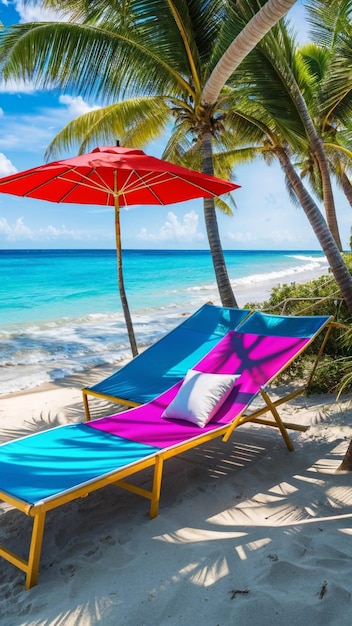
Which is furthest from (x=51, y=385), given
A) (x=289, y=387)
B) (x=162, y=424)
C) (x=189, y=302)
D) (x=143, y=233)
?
(x=143, y=233)

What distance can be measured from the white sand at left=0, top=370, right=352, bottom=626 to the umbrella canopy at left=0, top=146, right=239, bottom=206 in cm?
245

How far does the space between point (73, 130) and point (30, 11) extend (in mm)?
2539

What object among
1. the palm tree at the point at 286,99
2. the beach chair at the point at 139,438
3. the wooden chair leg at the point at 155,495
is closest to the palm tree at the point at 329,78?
the palm tree at the point at 286,99

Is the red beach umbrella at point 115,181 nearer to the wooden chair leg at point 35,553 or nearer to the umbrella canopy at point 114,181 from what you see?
the umbrella canopy at point 114,181

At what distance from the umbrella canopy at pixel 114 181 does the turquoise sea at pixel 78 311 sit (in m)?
2.69

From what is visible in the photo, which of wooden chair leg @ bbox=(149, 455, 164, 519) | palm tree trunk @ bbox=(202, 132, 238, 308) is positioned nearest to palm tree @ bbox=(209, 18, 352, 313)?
palm tree trunk @ bbox=(202, 132, 238, 308)

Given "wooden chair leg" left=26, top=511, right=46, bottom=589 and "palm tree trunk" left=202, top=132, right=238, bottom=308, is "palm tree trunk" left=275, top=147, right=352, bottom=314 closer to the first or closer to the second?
"palm tree trunk" left=202, top=132, right=238, bottom=308

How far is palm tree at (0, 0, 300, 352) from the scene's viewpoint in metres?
6.58

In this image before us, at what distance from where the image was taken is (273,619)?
6.43ft

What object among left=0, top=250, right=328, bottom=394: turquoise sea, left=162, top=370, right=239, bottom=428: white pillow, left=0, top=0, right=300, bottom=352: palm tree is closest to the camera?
left=162, top=370, right=239, bottom=428: white pillow

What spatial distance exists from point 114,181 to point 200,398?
115 inches

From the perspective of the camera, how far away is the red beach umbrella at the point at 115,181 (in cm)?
464

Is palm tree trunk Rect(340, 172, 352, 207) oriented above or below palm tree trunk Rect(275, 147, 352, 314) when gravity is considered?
above

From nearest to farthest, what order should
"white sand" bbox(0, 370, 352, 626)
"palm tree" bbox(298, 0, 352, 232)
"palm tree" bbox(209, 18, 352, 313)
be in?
1. "white sand" bbox(0, 370, 352, 626)
2. "palm tree" bbox(209, 18, 352, 313)
3. "palm tree" bbox(298, 0, 352, 232)
